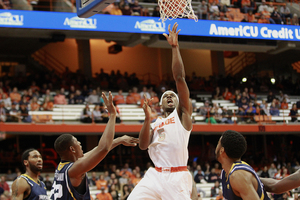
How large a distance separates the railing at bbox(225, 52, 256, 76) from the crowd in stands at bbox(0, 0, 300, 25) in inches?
203

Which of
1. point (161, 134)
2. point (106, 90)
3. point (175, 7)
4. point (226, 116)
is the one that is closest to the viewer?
point (161, 134)

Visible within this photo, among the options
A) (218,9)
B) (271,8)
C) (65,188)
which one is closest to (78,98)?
(218,9)

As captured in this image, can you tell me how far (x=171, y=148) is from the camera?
597 cm

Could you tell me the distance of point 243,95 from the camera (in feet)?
71.4

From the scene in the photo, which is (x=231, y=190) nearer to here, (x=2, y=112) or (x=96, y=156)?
(x=96, y=156)

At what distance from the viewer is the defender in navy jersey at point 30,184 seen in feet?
18.4

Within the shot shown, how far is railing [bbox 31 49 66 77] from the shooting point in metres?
24.7

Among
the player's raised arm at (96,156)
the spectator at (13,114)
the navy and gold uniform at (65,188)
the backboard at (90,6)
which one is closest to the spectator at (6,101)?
the spectator at (13,114)

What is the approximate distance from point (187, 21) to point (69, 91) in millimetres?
6603

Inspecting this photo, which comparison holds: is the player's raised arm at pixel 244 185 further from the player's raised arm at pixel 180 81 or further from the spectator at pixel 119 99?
the spectator at pixel 119 99

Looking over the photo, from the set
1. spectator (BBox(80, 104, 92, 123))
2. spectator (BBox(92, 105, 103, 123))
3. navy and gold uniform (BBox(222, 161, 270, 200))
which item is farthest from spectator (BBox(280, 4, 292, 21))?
navy and gold uniform (BBox(222, 161, 270, 200))

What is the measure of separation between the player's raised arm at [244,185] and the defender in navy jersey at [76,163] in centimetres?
131

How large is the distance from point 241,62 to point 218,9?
26.0 ft

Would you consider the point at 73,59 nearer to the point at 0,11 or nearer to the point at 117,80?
the point at 117,80
